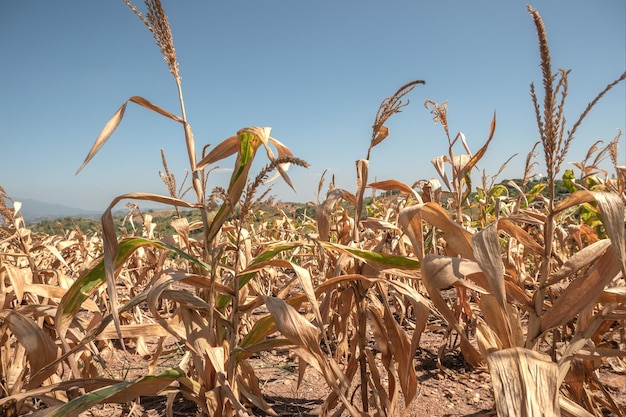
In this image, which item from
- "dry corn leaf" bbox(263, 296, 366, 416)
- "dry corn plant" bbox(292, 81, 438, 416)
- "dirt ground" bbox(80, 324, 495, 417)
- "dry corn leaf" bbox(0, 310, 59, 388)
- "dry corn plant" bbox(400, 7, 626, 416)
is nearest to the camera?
"dry corn plant" bbox(400, 7, 626, 416)

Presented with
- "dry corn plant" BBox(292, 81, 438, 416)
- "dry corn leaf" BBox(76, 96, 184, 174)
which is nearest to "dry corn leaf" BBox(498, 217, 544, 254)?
"dry corn plant" BBox(292, 81, 438, 416)

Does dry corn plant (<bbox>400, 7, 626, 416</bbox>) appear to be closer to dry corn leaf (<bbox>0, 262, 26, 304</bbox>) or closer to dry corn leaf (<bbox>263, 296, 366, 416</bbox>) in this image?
dry corn leaf (<bbox>263, 296, 366, 416</bbox>)

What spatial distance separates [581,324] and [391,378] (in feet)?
1.78

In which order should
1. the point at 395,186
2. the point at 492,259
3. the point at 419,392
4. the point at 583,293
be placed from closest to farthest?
the point at 492,259 < the point at 583,293 < the point at 395,186 < the point at 419,392

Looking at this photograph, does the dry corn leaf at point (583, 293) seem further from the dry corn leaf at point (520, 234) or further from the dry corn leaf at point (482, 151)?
the dry corn leaf at point (482, 151)

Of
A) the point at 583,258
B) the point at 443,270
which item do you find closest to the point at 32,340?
the point at 443,270

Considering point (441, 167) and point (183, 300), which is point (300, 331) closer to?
point (183, 300)

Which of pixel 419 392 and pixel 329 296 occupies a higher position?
pixel 329 296

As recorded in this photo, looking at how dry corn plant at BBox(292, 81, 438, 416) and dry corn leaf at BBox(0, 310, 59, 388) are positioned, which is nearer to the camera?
dry corn plant at BBox(292, 81, 438, 416)

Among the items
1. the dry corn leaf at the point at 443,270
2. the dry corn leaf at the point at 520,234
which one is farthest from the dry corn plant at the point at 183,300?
the dry corn leaf at the point at 520,234

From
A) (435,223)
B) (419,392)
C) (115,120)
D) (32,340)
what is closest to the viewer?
(435,223)

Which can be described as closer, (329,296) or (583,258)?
(583,258)

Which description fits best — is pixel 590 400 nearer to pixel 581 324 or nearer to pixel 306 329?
pixel 581 324

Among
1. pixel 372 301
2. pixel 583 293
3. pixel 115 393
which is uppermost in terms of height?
pixel 583 293
